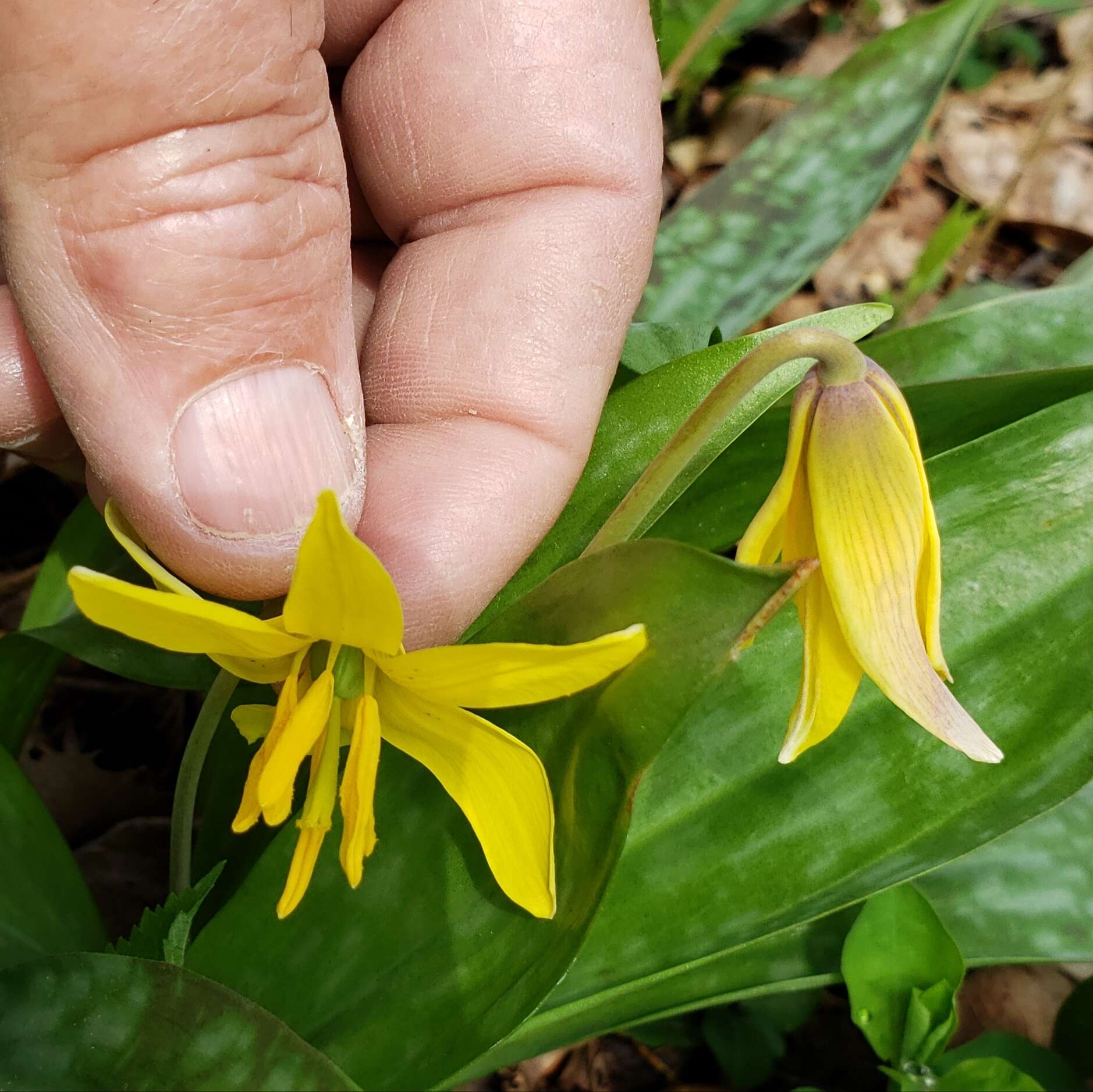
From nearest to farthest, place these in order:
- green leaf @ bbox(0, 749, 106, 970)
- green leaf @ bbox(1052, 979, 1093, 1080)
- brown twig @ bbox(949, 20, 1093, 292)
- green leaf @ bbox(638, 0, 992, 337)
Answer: green leaf @ bbox(0, 749, 106, 970), green leaf @ bbox(1052, 979, 1093, 1080), green leaf @ bbox(638, 0, 992, 337), brown twig @ bbox(949, 20, 1093, 292)

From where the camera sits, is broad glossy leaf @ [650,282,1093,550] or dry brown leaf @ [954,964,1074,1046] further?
dry brown leaf @ [954,964,1074,1046]

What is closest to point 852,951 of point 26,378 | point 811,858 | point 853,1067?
point 811,858

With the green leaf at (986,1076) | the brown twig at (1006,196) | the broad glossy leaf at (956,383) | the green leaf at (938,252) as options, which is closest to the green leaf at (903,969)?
the green leaf at (986,1076)

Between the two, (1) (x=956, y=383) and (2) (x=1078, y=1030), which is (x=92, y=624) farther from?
(2) (x=1078, y=1030)

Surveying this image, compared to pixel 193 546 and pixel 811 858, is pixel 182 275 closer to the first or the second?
pixel 193 546

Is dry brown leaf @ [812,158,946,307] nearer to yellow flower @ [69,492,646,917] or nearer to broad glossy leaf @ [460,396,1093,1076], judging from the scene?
broad glossy leaf @ [460,396,1093,1076]

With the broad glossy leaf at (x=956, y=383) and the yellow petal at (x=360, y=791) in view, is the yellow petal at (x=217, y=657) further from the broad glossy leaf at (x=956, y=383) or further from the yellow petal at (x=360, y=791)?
the broad glossy leaf at (x=956, y=383)

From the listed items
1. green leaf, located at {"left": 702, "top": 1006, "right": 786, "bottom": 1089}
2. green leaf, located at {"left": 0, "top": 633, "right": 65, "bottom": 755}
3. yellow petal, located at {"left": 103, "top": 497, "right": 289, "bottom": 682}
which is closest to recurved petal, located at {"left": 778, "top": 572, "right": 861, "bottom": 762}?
yellow petal, located at {"left": 103, "top": 497, "right": 289, "bottom": 682}
